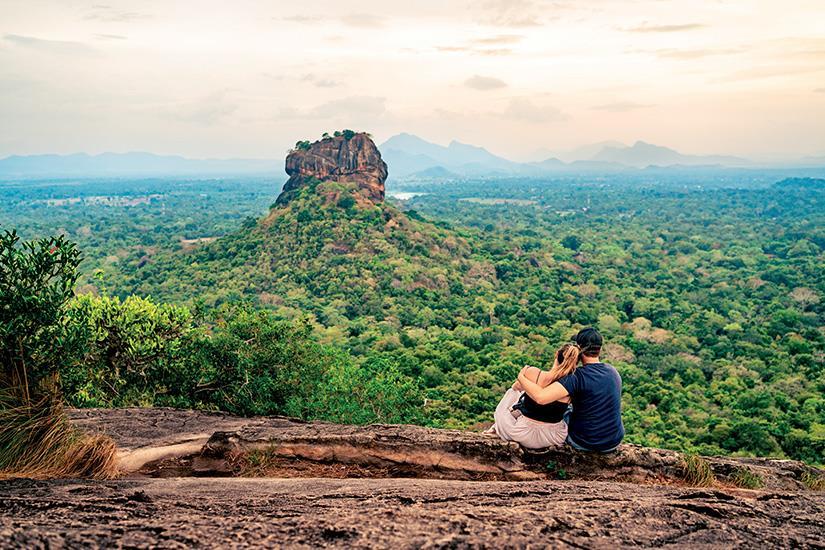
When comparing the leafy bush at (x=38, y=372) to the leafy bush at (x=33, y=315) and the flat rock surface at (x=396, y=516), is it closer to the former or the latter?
the leafy bush at (x=33, y=315)

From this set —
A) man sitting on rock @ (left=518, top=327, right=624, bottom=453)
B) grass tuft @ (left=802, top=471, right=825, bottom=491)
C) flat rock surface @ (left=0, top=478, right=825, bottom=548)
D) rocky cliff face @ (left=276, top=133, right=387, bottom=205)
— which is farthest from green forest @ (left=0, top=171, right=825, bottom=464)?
grass tuft @ (left=802, top=471, right=825, bottom=491)

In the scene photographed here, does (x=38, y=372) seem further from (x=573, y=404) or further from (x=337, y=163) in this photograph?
(x=337, y=163)

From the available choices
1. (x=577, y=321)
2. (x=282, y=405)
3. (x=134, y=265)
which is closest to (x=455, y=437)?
(x=282, y=405)

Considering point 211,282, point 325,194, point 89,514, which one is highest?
point 325,194

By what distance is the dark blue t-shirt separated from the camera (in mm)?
5281

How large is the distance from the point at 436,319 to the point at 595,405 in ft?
114

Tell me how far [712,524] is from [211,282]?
1897 inches

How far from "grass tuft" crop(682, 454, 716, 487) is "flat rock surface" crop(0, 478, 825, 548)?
1013 millimetres

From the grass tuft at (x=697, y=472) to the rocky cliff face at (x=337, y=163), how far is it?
5423 cm

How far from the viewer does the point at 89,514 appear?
10.4 ft

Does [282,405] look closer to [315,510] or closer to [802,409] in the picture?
[315,510]

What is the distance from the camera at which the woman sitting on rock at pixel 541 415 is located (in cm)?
541

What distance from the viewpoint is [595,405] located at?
531cm

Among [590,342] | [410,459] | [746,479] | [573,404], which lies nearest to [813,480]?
[746,479]
